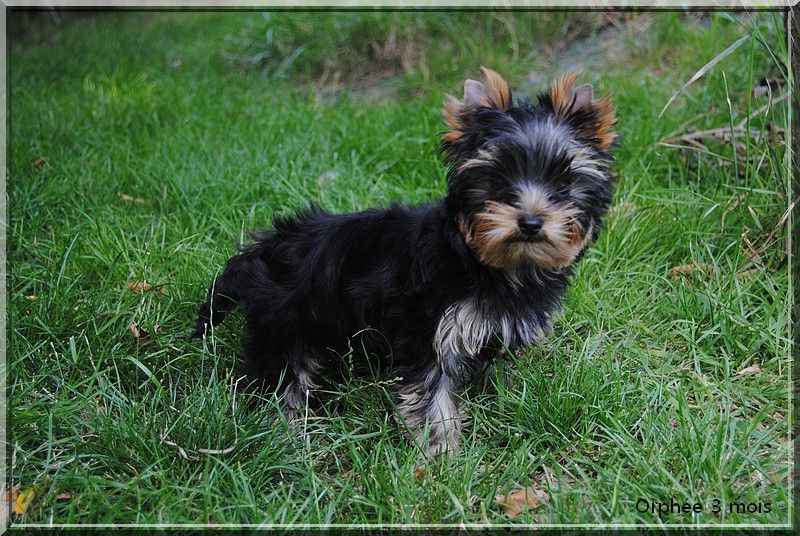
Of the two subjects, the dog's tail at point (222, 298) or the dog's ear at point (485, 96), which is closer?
the dog's ear at point (485, 96)

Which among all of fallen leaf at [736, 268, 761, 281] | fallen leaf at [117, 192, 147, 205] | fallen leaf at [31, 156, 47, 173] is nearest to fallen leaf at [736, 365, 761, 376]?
fallen leaf at [736, 268, 761, 281]

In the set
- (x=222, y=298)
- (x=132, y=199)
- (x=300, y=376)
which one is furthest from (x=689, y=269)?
(x=132, y=199)

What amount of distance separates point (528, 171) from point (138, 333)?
7.23 feet

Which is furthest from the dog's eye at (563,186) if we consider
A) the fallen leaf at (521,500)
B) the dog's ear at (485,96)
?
the fallen leaf at (521,500)

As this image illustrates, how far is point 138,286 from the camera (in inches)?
167

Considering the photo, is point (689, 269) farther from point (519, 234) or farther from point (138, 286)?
point (138, 286)

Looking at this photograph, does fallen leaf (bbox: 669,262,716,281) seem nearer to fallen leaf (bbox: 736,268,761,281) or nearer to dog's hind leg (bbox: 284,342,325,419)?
fallen leaf (bbox: 736,268,761,281)

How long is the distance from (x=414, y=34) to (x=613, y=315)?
4.81 meters

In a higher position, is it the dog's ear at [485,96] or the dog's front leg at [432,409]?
the dog's ear at [485,96]

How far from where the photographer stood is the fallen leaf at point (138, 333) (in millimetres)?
3875

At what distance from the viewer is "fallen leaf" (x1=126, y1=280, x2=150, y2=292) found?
420 cm

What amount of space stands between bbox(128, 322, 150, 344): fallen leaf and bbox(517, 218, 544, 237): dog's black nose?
212 cm

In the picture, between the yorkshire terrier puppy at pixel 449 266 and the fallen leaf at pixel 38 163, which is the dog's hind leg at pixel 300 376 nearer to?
the yorkshire terrier puppy at pixel 449 266

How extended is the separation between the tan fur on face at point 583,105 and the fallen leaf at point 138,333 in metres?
2.32
